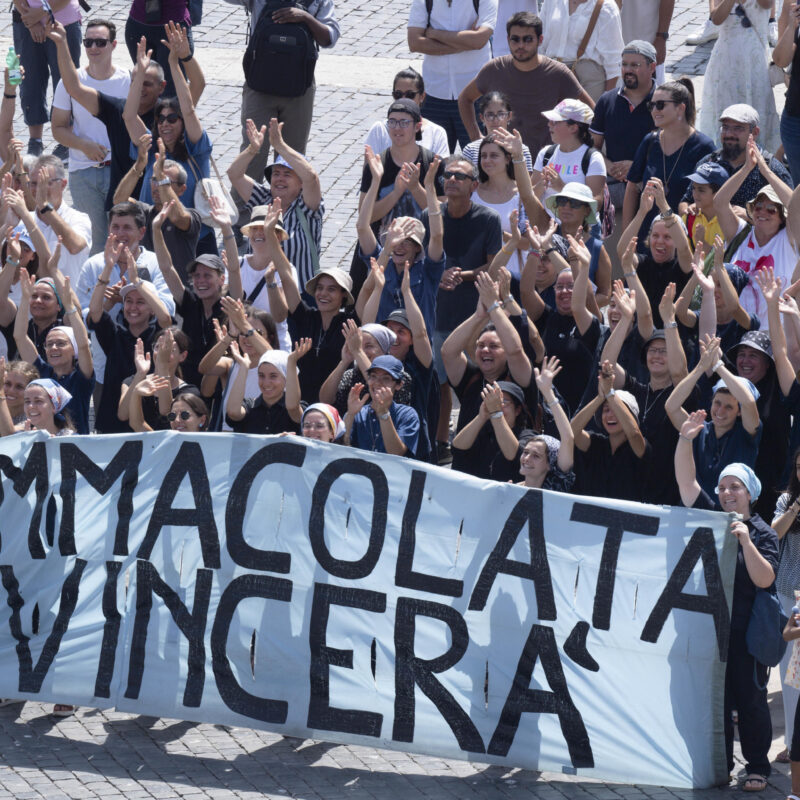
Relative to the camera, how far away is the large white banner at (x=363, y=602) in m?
8.19

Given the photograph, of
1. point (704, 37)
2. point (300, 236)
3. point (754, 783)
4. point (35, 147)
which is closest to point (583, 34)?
point (300, 236)

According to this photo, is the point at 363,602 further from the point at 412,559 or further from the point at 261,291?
the point at 261,291

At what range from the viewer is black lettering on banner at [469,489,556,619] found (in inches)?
329

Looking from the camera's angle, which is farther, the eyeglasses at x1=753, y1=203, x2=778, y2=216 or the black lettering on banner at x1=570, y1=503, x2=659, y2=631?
the eyeglasses at x1=753, y1=203, x2=778, y2=216

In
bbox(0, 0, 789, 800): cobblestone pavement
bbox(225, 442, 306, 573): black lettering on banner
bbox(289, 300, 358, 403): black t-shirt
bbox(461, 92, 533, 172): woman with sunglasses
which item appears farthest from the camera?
bbox(461, 92, 533, 172): woman with sunglasses

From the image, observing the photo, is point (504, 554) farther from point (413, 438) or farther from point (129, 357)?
point (129, 357)

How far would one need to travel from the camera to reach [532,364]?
1045cm

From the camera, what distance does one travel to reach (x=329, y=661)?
8.51 m

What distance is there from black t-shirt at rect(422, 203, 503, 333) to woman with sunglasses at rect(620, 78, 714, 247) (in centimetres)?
135

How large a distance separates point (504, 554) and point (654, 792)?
1.29 meters

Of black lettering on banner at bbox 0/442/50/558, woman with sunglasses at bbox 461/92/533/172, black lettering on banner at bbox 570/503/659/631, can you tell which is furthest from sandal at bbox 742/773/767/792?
woman with sunglasses at bbox 461/92/533/172

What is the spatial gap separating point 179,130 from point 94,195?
3.98 ft

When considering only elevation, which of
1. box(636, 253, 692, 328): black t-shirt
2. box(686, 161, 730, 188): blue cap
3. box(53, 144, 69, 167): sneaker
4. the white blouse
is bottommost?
box(53, 144, 69, 167): sneaker

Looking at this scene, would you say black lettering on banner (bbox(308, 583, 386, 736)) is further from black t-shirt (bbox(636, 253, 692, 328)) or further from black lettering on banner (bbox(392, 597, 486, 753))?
black t-shirt (bbox(636, 253, 692, 328))
